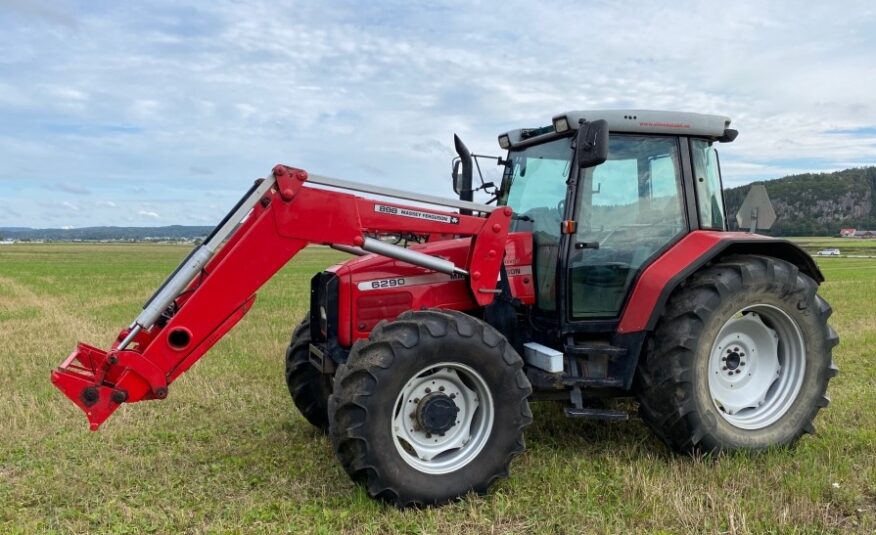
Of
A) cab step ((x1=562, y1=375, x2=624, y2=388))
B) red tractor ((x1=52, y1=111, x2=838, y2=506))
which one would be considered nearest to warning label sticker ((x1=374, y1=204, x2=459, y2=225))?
red tractor ((x1=52, y1=111, x2=838, y2=506))

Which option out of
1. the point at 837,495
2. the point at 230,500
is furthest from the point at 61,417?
the point at 837,495

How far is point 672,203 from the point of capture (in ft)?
17.2

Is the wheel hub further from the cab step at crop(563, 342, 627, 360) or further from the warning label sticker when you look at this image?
the warning label sticker

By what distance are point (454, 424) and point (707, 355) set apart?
187cm

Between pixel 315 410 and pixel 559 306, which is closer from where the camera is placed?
pixel 559 306

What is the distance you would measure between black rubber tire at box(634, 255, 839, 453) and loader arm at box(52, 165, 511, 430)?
1.85m

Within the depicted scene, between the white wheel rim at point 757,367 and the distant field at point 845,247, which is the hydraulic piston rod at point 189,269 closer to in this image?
the white wheel rim at point 757,367

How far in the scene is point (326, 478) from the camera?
186 inches

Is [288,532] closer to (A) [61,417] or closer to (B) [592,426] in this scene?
(B) [592,426]

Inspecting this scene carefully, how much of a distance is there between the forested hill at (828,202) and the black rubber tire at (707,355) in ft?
349

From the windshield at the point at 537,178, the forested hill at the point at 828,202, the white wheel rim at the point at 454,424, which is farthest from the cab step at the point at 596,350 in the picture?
the forested hill at the point at 828,202

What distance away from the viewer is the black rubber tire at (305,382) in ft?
18.5

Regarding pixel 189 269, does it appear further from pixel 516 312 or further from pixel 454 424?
pixel 516 312

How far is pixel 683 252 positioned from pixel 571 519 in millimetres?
2116
